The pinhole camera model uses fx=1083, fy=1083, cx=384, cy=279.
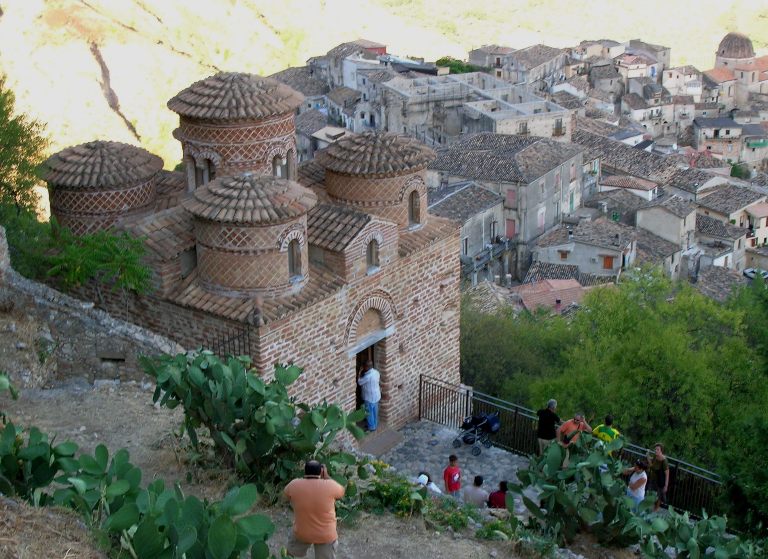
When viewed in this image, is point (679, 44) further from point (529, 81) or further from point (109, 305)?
point (109, 305)

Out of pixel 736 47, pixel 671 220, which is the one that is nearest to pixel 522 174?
pixel 671 220

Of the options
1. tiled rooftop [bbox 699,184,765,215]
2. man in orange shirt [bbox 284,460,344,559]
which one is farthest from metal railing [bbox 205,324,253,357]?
tiled rooftop [bbox 699,184,765,215]

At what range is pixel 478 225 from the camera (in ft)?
167

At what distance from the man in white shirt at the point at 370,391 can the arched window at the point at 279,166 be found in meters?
3.40

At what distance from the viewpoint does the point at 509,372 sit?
27203mm

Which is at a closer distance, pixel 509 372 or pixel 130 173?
pixel 130 173

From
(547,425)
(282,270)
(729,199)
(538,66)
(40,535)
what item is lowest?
(729,199)

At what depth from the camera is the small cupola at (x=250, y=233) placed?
14.9 metres

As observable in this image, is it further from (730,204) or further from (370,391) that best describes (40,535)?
(730,204)

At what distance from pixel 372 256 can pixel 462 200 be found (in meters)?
34.8

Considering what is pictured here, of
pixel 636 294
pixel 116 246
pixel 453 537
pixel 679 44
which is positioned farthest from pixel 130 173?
pixel 679 44

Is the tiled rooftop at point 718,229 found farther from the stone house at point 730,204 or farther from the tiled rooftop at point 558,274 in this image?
the tiled rooftop at point 558,274

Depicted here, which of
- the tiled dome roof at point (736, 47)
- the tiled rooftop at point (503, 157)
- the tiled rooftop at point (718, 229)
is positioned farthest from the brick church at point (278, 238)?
the tiled dome roof at point (736, 47)

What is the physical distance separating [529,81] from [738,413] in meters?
65.7
